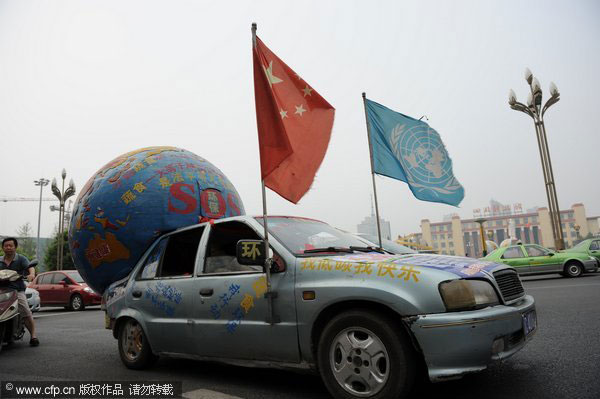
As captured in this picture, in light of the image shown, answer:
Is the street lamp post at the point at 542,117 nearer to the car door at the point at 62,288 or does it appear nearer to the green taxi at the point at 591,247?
the green taxi at the point at 591,247

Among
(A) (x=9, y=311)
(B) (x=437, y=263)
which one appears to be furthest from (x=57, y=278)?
(B) (x=437, y=263)

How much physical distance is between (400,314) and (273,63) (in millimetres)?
2731

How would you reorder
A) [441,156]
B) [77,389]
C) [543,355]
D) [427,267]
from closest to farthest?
[427,267] < [77,389] < [543,355] < [441,156]

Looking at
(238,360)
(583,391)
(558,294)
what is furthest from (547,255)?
(238,360)

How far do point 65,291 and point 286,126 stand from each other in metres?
13.9

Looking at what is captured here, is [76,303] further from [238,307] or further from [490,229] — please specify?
[490,229]

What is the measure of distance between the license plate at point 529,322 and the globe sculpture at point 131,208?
12.2 ft

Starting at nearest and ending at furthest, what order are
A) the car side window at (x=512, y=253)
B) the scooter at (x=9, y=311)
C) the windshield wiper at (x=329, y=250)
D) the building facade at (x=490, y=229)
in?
the windshield wiper at (x=329, y=250) → the scooter at (x=9, y=311) → the car side window at (x=512, y=253) → the building facade at (x=490, y=229)

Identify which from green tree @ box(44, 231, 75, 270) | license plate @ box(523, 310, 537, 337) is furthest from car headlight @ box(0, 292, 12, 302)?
green tree @ box(44, 231, 75, 270)

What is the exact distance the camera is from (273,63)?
4449mm

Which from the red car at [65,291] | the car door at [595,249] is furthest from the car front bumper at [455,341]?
the car door at [595,249]

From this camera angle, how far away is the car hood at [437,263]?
10.7 feet

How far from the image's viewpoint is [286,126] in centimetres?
425

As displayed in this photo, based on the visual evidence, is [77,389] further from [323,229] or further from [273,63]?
[273,63]
